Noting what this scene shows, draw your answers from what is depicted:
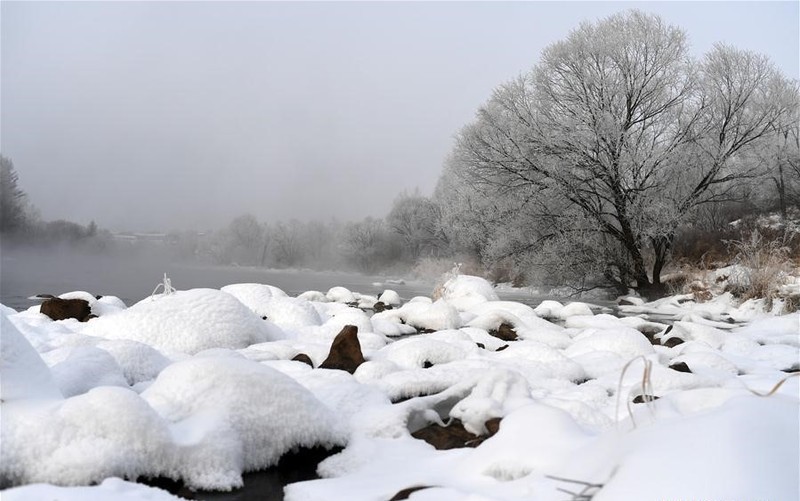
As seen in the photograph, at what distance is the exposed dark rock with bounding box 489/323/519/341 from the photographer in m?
7.85

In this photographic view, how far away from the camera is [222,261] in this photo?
205ft

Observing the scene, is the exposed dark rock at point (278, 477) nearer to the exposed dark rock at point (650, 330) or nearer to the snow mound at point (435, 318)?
the snow mound at point (435, 318)

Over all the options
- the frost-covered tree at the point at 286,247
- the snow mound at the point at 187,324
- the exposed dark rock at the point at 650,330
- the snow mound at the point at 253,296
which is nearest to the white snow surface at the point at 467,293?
the exposed dark rock at the point at 650,330

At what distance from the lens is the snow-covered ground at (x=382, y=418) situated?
1.63m

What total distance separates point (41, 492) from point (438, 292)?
45.9 feet

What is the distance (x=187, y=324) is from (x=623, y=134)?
47.6ft

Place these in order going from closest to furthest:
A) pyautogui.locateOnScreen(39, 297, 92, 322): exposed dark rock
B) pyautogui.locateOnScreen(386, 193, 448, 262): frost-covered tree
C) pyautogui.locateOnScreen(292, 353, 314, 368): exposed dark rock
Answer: pyautogui.locateOnScreen(292, 353, 314, 368): exposed dark rock < pyautogui.locateOnScreen(39, 297, 92, 322): exposed dark rock < pyautogui.locateOnScreen(386, 193, 448, 262): frost-covered tree

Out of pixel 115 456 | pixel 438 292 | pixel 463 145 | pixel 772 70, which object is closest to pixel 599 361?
pixel 115 456

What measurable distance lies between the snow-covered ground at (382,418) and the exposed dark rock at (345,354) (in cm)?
35

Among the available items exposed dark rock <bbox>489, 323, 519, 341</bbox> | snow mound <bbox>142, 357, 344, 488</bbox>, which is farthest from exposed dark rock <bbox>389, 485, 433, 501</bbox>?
exposed dark rock <bbox>489, 323, 519, 341</bbox>

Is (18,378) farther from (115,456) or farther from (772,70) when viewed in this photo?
(772,70)

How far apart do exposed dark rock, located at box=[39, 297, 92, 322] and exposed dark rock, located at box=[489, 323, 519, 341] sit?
621cm

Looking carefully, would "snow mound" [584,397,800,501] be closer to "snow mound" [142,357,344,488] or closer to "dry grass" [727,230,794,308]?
"snow mound" [142,357,344,488]

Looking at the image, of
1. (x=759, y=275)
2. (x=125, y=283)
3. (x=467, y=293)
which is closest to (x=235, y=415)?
(x=467, y=293)
